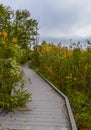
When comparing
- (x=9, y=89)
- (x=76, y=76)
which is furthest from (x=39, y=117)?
(x=76, y=76)

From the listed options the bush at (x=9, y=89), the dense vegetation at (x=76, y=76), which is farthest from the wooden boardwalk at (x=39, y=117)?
the dense vegetation at (x=76, y=76)

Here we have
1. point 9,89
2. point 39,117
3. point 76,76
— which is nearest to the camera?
point 39,117

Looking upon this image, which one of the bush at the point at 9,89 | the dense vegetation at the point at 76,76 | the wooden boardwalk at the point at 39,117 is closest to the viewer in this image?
the wooden boardwalk at the point at 39,117

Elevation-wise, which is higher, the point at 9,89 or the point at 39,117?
the point at 9,89

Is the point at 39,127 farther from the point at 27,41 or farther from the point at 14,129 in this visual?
the point at 27,41

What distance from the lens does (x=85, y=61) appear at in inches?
601

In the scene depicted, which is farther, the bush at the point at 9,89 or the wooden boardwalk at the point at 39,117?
A: the bush at the point at 9,89

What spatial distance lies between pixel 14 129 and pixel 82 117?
2633 mm

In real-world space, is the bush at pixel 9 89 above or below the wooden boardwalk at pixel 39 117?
above

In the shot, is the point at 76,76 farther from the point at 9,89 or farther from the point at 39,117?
the point at 39,117

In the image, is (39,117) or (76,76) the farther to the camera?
(76,76)

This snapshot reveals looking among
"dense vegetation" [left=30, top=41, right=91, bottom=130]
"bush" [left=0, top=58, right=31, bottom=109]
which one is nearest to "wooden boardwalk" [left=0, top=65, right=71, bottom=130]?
"bush" [left=0, top=58, right=31, bottom=109]

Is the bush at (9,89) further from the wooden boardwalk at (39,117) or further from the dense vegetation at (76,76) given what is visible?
the dense vegetation at (76,76)

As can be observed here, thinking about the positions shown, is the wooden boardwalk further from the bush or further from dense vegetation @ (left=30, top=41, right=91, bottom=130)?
dense vegetation @ (left=30, top=41, right=91, bottom=130)
